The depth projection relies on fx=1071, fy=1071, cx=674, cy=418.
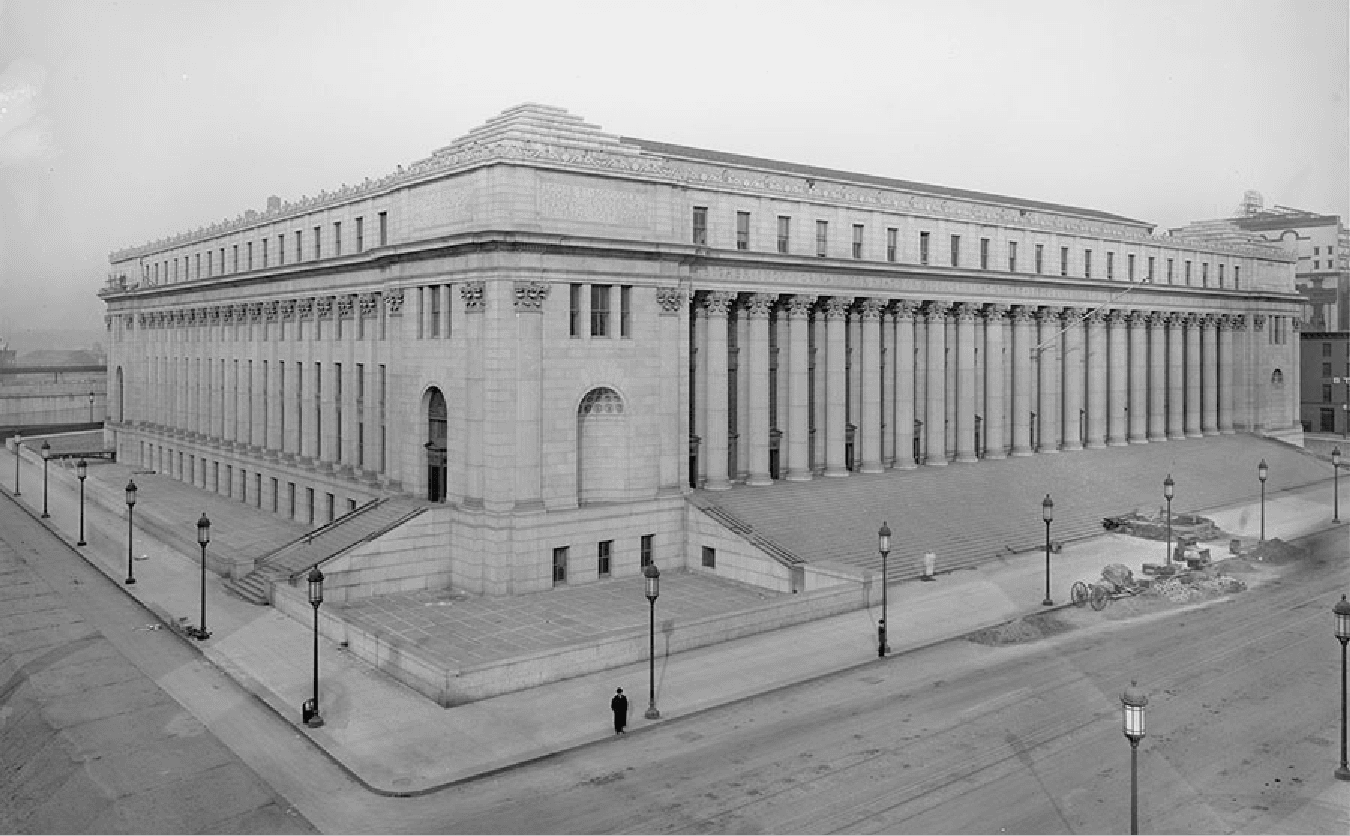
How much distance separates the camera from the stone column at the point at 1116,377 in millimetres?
74188

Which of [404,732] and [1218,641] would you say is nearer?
[404,732]

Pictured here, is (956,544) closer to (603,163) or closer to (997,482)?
(997,482)

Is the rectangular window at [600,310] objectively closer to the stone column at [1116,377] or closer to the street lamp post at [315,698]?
the street lamp post at [315,698]

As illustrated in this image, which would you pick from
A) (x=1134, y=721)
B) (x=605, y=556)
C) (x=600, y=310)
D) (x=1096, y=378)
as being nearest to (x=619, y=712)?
(x=1134, y=721)

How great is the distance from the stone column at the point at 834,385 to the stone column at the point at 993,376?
13.4 meters

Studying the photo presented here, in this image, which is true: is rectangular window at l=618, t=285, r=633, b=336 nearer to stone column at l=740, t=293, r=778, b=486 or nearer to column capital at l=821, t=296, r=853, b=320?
stone column at l=740, t=293, r=778, b=486

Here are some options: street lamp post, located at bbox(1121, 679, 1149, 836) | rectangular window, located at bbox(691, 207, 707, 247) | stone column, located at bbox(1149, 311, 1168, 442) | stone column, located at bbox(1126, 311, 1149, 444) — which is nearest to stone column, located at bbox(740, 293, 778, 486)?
rectangular window, located at bbox(691, 207, 707, 247)

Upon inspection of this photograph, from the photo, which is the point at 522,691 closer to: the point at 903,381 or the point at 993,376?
the point at 903,381

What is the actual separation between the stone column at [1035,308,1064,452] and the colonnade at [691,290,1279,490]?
92mm

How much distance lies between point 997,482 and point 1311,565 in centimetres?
1581

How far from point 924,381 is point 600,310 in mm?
24131

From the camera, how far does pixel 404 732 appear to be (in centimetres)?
2727

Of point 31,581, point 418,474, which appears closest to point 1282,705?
point 418,474

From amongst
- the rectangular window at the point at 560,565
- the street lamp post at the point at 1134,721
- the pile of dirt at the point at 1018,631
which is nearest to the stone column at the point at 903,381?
the pile of dirt at the point at 1018,631
